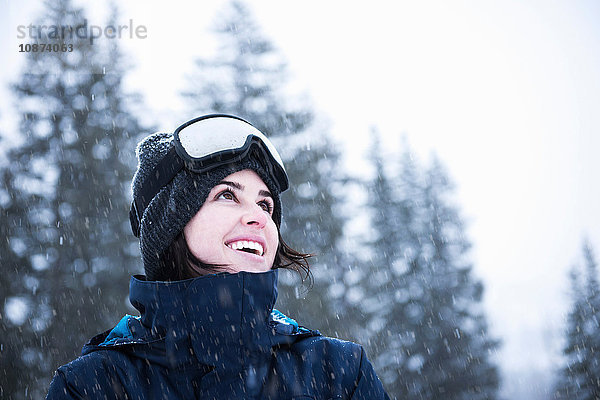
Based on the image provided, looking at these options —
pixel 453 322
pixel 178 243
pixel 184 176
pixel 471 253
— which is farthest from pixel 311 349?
pixel 471 253

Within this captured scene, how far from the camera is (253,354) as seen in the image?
2184mm

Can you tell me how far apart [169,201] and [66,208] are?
12.6 m

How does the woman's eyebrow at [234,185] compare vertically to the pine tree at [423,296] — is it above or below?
above

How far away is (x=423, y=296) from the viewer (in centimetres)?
1992

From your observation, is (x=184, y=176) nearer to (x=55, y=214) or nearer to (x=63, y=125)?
(x=55, y=214)

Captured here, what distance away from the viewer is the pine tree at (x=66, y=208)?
12.4 m

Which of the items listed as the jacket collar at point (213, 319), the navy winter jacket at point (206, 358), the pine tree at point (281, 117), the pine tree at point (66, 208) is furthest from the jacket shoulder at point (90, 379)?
the pine tree at point (281, 117)

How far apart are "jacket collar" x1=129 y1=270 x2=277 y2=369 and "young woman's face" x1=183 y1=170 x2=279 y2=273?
244 millimetres

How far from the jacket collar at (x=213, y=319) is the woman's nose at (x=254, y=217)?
363 mm

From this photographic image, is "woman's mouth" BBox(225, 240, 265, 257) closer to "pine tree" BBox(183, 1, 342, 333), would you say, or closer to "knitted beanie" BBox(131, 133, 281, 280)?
"knitted beanie" BBox(131, 133, 281, 280)

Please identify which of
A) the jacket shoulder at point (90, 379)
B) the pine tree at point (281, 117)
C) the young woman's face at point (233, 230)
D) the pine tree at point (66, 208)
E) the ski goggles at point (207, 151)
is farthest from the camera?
the pine tree at point (281, 117)

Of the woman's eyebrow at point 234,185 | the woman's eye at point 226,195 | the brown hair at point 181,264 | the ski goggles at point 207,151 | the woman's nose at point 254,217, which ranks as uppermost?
the ski goggles at point 207,151

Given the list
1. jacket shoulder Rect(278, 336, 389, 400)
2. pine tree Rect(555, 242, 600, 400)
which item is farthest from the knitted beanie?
pine tree Rect(555, 242, 600, 400)

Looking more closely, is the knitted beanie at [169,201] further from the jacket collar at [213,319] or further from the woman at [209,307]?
the jacket collar at [213,319]
